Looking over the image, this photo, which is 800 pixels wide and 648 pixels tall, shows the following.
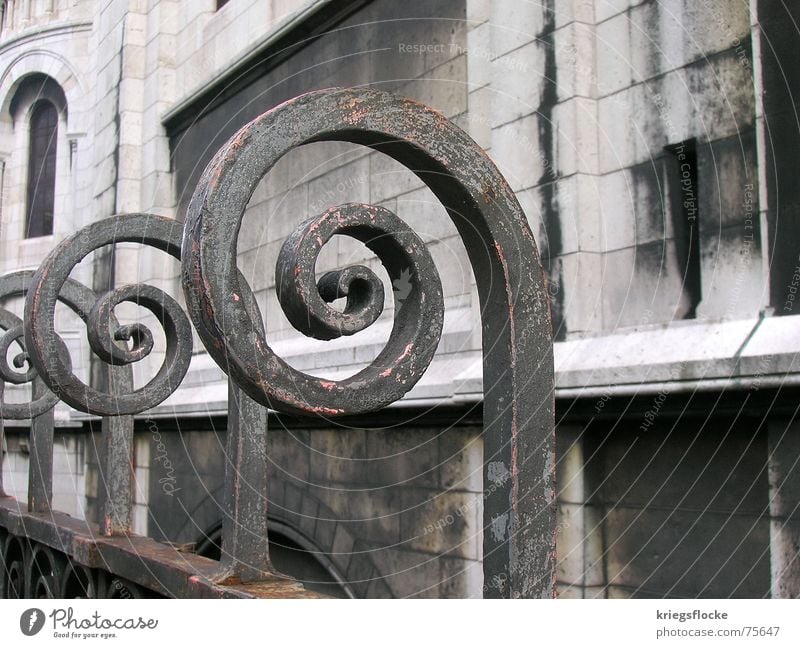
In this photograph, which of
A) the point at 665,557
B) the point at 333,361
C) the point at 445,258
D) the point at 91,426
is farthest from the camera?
the point at 91,426

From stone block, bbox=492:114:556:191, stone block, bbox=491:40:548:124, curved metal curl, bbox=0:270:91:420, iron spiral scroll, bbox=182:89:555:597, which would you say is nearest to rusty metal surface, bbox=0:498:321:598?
curved metal curl, bbox=0:270:91:420

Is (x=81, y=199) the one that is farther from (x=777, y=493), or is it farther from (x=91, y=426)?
(x=777, y=493)

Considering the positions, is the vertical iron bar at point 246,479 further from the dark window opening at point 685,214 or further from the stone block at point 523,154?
the stone block at point 523,154

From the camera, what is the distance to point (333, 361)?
219 inches

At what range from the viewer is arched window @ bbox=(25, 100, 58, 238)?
42.5 feet

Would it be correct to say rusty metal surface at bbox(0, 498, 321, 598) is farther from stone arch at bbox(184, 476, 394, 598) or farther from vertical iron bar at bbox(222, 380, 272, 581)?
stone arch at bbox(184, 476, 394, 598)

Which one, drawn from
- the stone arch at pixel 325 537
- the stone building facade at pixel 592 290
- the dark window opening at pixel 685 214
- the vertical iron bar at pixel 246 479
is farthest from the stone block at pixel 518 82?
the stone arch at pixel 325 537

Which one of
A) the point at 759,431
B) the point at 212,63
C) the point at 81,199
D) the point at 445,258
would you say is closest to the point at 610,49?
the point at 445,258

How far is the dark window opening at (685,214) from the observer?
11.2 ft

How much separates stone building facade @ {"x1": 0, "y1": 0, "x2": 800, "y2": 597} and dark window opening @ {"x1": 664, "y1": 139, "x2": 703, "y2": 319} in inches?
0.4

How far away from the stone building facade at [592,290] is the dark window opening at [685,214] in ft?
0.03

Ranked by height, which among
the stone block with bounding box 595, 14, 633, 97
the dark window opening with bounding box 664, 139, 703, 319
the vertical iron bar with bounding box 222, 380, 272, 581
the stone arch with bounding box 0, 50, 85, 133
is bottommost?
the vertical iron bar with bounding box 222, 380, 272, 581
